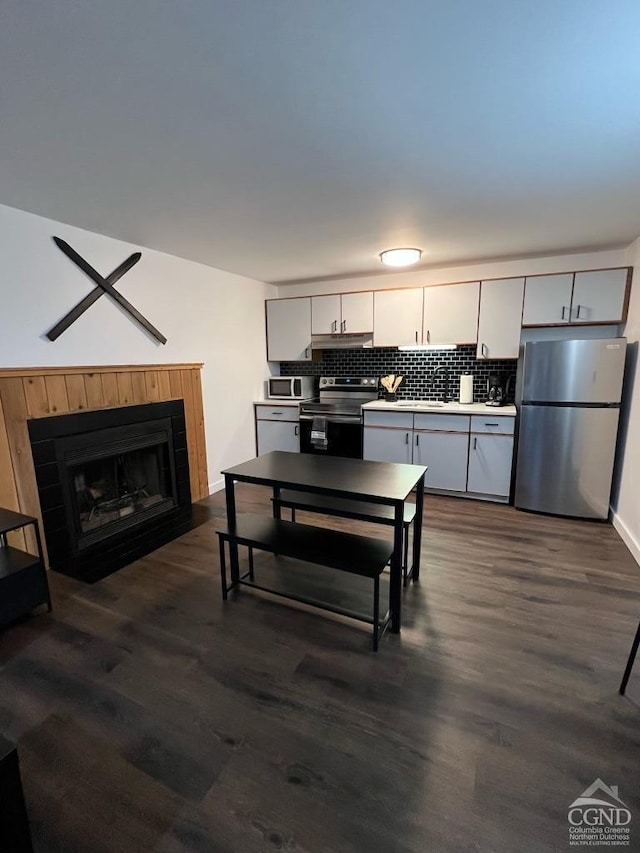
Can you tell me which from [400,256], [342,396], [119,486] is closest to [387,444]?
[342,396]

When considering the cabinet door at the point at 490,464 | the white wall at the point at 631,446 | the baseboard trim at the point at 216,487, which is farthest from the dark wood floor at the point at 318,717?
the baseboard trim at the point at 216,487

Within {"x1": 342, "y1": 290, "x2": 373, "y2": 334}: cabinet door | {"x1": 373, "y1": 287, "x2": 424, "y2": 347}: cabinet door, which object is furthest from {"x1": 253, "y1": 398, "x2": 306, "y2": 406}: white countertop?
{"x1": 373, "y1": 287, "x2": 424, "y2": 347}: cabinet door

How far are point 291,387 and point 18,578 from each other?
322 cm

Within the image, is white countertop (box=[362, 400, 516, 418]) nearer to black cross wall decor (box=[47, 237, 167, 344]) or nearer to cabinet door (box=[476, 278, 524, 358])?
cabinet door (box=[476, 278, 524, 358])

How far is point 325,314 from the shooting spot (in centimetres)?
453

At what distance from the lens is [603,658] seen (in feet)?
6.08

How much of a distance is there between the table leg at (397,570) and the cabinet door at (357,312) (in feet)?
9.30

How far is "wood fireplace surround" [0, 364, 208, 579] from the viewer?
8.02 feet

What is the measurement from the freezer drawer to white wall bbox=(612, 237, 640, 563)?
88mm

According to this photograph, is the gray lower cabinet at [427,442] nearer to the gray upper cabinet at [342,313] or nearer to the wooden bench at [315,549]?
the gray upper cabinet at [342,313]

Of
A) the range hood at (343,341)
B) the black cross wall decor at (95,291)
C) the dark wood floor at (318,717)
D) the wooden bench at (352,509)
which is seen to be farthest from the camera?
the range hood at (343,341)

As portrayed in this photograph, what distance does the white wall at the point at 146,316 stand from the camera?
A: 2.47 m

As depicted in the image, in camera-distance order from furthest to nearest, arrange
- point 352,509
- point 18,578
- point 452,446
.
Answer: point 452,446
point 352,509
point 18,578

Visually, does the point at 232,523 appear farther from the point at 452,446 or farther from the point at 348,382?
the point at 348,382
